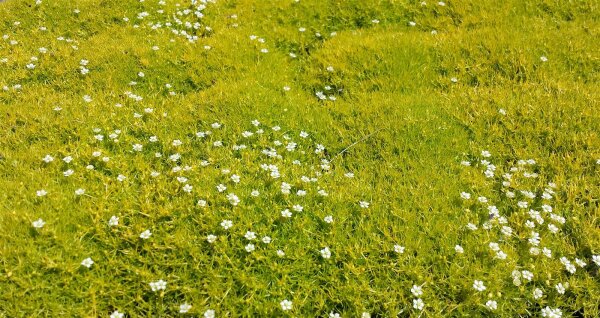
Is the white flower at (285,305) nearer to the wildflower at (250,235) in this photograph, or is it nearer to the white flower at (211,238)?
the wildflower at (250,235)

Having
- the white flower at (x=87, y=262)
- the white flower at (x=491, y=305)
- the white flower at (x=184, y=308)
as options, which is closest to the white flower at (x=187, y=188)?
the white flower at (x=87, y=262)

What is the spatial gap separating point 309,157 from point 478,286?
212 centimetres

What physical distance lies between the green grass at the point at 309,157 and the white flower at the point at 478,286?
8cm

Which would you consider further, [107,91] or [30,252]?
[107,91]

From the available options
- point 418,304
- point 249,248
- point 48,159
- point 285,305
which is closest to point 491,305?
point 418,304

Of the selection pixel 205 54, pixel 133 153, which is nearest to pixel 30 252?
pixel 133 153

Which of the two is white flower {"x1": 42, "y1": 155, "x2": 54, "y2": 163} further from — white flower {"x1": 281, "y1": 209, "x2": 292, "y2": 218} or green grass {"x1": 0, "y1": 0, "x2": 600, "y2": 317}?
white flower {"x1": 281, "y1": 209, "x2": 292, "y2": 218}

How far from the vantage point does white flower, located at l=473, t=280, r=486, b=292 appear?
11.1ft

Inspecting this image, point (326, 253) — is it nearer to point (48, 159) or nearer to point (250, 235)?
point (250, 235)

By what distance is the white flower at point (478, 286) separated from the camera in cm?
339

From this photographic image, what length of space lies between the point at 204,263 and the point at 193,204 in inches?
24.1

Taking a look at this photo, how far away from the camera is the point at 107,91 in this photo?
5871 millimetres

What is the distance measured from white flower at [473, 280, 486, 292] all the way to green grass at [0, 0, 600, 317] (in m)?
0.08

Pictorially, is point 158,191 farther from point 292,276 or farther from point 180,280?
point 292,276
